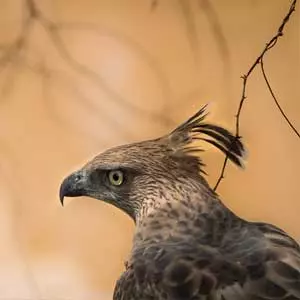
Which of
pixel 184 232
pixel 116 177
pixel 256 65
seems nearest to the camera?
pixel 184 232

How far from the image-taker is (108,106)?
67.8 inches

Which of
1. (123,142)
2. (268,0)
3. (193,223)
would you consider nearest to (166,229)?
(193,223)

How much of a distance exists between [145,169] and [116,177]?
6 cm

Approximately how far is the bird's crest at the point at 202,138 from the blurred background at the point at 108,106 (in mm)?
318

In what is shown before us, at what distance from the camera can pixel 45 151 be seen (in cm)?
171

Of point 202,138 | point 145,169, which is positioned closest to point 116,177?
point 145,169

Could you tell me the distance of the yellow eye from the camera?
4.27 feet

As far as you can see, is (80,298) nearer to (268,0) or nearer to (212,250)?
(212,250)

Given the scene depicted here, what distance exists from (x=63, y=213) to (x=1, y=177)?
0.16m

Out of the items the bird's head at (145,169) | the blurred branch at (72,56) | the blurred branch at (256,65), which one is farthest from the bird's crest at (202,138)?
the blurred branch at (72,56)

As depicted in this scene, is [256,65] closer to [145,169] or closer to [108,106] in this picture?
[108,106]

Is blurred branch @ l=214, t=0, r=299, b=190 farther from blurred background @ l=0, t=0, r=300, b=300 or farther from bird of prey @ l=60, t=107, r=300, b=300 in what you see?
bird of prey @ l=60, t=107, r=300, b=300

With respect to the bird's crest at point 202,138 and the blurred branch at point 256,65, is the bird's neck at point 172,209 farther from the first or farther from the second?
the blurred branch at point 256,65

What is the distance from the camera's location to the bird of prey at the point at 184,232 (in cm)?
103
